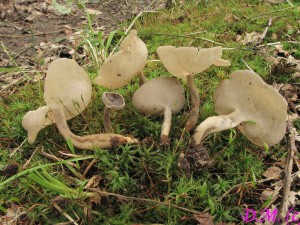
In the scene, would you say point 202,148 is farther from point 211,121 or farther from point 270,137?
point 270,137

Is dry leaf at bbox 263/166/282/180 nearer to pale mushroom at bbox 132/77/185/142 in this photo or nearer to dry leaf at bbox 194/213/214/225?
dry leaf at bbox 194/213/214/225

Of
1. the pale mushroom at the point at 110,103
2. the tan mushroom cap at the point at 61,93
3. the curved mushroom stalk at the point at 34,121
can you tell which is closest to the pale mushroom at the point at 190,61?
the pale mushroom at the point at 110,103

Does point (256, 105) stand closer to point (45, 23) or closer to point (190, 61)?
point (190, 61)

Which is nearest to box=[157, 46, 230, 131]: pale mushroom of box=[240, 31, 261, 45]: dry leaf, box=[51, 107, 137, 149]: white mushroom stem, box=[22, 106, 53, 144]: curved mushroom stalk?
box=[51, 107, 137, 149]: white mushroom stem

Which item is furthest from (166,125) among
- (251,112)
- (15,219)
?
(15,219)

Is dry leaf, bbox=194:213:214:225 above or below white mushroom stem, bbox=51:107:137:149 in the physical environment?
below

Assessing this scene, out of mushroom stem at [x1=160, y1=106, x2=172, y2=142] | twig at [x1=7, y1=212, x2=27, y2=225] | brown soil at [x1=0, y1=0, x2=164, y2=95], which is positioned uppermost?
mushroom stem at [x1=160, y1=106, x2=172, y2=142]

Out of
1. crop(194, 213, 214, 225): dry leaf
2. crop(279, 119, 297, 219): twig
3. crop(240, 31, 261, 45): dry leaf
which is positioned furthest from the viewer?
crop(240, 31, 261, 45): dry leaf
